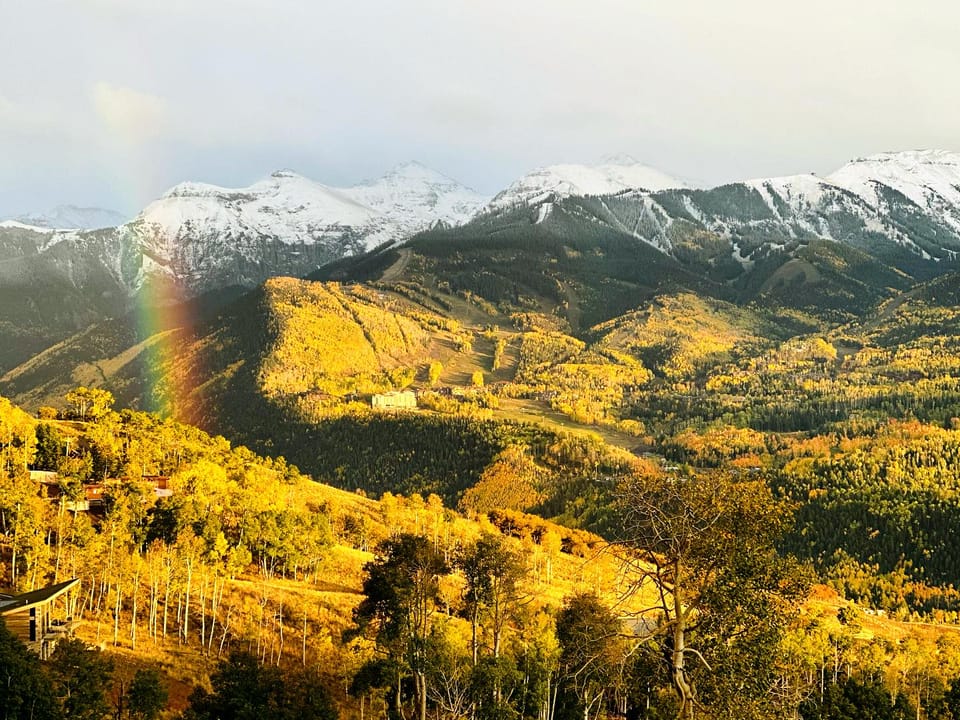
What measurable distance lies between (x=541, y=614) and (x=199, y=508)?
29.2 metres

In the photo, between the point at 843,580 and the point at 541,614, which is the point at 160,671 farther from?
the point at 843,580

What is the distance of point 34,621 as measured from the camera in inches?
1863

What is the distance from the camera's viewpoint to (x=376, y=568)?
5031 centimetres

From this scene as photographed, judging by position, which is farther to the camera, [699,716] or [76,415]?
[76,415]

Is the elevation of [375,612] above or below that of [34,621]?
below

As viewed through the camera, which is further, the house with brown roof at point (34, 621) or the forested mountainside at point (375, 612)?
the house with brown roof at point (34, 621)

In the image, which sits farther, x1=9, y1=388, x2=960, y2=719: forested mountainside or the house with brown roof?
the house with brown roof

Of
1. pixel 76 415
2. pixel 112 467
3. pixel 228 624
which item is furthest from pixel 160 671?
pixel 76 415

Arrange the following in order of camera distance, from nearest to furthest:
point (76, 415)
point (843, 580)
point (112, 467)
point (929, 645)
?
point (112, 467) → point (929, 645) → point (76, 415) → point (843, 580)

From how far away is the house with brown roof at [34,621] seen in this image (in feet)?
154

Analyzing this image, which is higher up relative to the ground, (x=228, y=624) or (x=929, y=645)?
(x=228, y=624)

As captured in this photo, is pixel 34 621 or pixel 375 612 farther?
pixel 375 612

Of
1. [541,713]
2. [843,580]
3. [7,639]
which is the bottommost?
[843,580]

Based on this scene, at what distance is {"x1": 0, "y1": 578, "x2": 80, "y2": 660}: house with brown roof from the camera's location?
46875 mm
